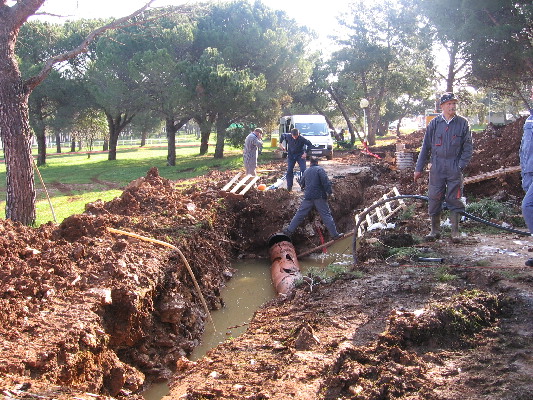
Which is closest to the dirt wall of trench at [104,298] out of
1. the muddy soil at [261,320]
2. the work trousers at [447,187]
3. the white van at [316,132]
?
the muddy soil at [261,320]

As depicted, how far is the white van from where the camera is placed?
22.3 meters

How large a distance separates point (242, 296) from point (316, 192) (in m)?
2.87

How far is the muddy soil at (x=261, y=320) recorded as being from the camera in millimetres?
3729

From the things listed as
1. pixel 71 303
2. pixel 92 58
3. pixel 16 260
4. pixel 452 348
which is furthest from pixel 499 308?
pixel 92 58

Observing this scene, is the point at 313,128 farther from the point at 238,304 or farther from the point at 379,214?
the point at 238,304

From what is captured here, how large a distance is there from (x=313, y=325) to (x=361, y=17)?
33.1 metres

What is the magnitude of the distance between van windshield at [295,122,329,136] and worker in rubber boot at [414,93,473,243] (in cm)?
1601

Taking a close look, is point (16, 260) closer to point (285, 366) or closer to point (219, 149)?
point (285, 366)

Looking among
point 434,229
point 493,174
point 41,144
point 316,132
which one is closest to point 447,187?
point 434,229

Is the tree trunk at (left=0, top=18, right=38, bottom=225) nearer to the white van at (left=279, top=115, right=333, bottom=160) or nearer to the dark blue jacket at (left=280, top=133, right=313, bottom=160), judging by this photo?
the dark blue jacket at (left=280, top=133, right=313, bottom=160)

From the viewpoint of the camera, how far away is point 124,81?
73.6ft

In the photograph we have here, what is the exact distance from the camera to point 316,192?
391 inches

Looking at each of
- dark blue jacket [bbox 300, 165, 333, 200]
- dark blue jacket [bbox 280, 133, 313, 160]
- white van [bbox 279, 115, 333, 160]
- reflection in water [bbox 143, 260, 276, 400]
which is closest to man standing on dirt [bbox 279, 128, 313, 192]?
dark blue jacket [bbox 280, 133, 313, 160]

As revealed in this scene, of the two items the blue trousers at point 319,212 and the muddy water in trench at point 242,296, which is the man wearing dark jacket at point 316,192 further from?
the muddy water in trench at point 242,296
